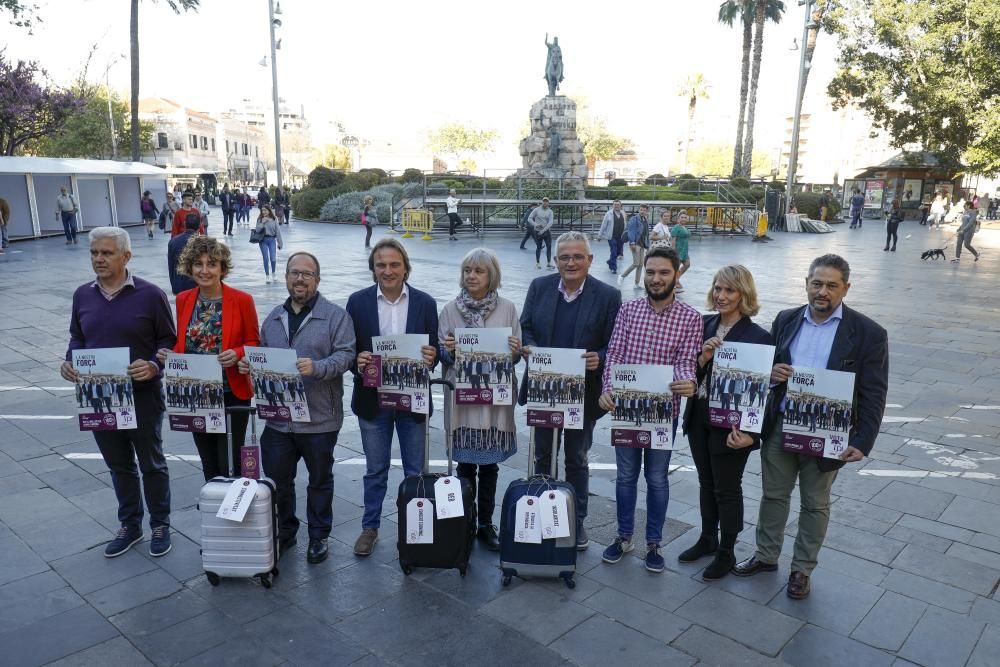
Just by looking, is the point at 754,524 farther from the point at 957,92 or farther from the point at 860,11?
the point at 860,11

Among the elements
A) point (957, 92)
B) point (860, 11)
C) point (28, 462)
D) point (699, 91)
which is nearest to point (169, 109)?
point (699, 91)

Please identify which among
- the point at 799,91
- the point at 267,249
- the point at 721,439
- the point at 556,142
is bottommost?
the point at 721,439

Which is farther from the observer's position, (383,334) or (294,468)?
(294,468)

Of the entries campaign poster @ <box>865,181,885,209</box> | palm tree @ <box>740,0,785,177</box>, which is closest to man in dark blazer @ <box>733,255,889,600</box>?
palm tree @ <box>740,0,785,177</box>

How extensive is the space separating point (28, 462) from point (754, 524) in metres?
5.53

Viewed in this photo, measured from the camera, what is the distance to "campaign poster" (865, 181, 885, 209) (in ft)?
134

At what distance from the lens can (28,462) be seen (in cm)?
563

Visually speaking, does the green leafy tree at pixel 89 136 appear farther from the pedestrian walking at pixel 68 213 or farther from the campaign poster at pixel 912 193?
the campaign poster at pixel 912 193

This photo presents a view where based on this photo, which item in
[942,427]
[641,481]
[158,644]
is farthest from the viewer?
[942,427]

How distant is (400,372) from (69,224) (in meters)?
22.2

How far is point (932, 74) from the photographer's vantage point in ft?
94.5

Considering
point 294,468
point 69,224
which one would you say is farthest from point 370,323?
point 69,224

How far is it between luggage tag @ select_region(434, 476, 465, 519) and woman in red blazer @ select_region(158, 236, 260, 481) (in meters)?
1.29

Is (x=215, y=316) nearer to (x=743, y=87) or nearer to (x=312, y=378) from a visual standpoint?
(x=312, y=378)
